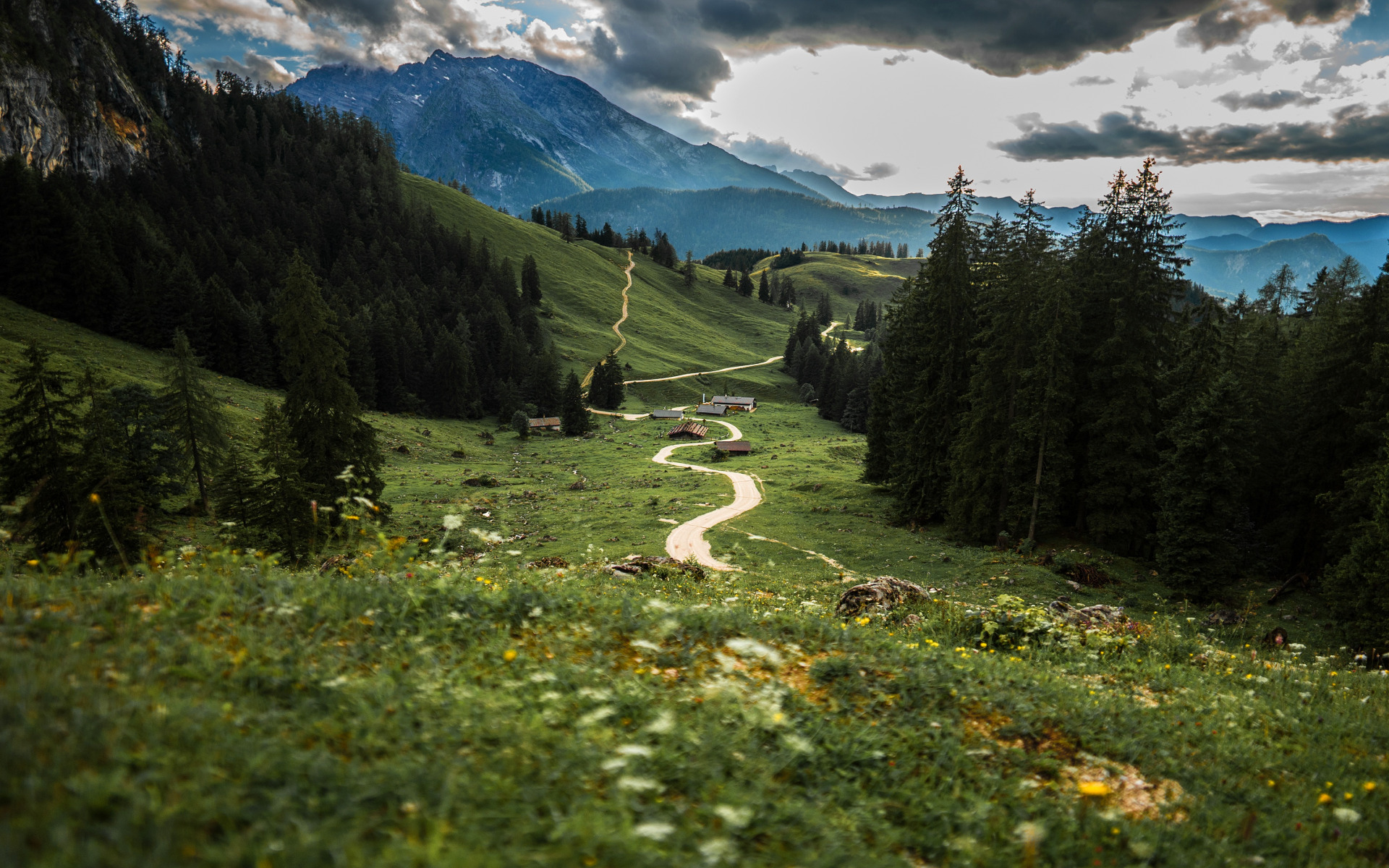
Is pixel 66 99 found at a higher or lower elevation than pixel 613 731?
higher

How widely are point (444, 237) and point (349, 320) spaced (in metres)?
59.4

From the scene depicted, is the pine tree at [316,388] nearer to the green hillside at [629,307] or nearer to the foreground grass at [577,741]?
the foreground grass at [577,741]

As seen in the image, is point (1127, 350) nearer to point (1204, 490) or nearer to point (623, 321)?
point (1204, 490)

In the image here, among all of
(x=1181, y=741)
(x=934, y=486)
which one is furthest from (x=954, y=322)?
(x=1181, y=741)

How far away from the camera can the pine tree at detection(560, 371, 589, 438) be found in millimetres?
82312

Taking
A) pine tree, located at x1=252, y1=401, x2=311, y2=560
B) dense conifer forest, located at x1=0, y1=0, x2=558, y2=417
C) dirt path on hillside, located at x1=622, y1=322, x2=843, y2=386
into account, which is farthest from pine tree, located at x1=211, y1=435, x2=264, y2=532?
dirt path on hillside, located at x1=622, y1=322, x2=843, y2=386

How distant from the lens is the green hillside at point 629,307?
128125 mm

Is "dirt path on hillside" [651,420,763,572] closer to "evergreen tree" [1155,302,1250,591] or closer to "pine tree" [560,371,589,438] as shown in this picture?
"evergreen tree" [1155,302,1250,591]

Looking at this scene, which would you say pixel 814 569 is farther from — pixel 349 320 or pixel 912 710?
pixel 349 320

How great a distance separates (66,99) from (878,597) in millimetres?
162364

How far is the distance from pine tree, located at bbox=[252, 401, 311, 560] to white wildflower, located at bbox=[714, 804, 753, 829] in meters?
23.6

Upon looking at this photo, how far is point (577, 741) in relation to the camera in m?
4.48

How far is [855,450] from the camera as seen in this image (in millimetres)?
69375

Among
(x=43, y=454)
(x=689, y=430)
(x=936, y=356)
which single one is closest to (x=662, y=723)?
(x=43, y=454)
